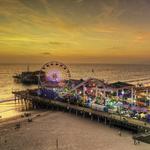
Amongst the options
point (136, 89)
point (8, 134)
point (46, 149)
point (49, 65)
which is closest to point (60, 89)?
point (49, 65)

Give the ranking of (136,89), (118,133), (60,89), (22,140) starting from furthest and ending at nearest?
(60,89), (136,89), (118,133), (22,140)

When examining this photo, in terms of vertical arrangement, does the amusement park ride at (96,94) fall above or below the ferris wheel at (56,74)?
below

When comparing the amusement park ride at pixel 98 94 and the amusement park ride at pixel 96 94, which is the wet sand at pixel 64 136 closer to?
the amusement park ride at pixel 98 94

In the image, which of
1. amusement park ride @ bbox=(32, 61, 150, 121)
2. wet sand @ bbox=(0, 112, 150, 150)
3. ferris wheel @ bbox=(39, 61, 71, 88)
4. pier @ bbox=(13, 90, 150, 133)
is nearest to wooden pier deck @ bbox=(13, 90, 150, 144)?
pier @ bbox=(13, 90, 150, 133)

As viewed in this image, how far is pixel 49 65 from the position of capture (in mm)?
73188

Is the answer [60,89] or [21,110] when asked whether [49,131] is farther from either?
[60,89]

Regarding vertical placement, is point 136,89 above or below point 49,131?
above

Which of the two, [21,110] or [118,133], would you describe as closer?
[118,133]

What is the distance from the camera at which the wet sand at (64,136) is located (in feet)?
110

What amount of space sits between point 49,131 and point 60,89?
98.1 feet

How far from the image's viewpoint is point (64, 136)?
1483 inches

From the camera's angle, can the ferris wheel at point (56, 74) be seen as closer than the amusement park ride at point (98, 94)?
No

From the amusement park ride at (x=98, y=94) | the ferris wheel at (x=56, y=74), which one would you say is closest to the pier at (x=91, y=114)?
the amusement park ride at (x=98, y=94)

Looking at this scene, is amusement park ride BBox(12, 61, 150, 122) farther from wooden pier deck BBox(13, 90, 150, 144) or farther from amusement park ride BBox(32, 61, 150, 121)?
wooden pier deck BBox(13, 90, 150, 144)
